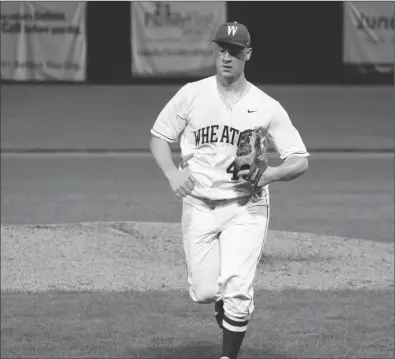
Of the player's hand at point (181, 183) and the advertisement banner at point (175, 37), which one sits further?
the advertisement banner at point (175, 37)

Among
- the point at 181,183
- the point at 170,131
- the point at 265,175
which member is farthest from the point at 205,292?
the point at 170,131

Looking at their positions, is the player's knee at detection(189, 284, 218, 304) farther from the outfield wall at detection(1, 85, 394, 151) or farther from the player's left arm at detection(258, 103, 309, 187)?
the outfield wall at detection(1, 85, 394, 151)

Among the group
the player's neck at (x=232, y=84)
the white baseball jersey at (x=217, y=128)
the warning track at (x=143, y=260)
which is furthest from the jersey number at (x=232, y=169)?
the warning track at (x=143, y=260)

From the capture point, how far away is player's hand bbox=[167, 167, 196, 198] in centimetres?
671

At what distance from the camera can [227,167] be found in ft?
22.7

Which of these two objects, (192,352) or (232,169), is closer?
(232,169)

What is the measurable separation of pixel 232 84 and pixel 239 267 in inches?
44.5

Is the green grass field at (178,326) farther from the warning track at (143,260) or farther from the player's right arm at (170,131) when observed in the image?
the player's right arm at (170,131)

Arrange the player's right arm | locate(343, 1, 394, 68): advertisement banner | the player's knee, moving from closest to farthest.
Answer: the player's right arm
the player's knee
locate(343, 1, 394, 68): advertisement banner

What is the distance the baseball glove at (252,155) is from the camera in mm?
6695

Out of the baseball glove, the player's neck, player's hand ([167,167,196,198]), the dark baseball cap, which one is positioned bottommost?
player's hand ([167,167,196,198])

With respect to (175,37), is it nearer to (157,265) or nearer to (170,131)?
(157,265)

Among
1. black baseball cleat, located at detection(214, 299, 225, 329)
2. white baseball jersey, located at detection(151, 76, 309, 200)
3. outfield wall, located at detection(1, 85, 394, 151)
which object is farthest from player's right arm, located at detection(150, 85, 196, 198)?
outfield wall, located at detection(1, 85, 394, 151)

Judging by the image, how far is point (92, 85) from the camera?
32875mm
